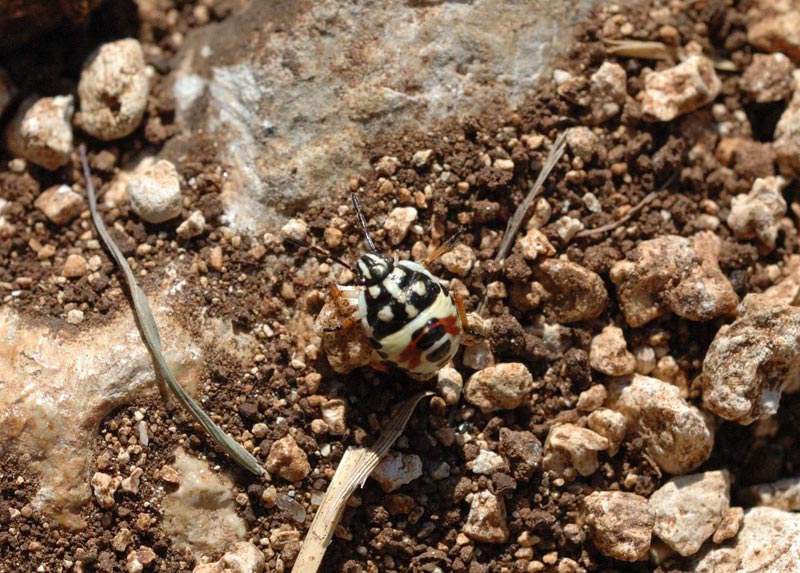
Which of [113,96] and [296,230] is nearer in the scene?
[296,230]

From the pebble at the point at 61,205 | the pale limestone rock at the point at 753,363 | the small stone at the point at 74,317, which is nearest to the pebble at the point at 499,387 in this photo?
the pale limestone rock at the point at 753,363

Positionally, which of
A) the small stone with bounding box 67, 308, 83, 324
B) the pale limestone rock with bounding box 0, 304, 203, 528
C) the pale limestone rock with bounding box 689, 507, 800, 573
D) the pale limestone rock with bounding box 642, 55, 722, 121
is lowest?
the pale limestone rock with bounding box 689, 507, 800, 573

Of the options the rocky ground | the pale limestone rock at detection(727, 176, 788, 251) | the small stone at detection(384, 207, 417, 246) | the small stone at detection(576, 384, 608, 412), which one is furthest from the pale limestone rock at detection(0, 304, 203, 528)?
the pale limestone rock at detection(727, 176, 788, 251)

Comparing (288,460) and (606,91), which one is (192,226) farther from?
(606,91)

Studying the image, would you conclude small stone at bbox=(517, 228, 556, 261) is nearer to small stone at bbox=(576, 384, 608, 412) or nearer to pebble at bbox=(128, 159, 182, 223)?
small stone at bbox=(576, 384, 608, 412)

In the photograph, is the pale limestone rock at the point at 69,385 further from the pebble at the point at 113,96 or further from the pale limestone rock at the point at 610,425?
the pale limestone rock at the point at 610,425

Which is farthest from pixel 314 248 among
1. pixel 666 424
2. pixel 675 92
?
pixel 675 92
